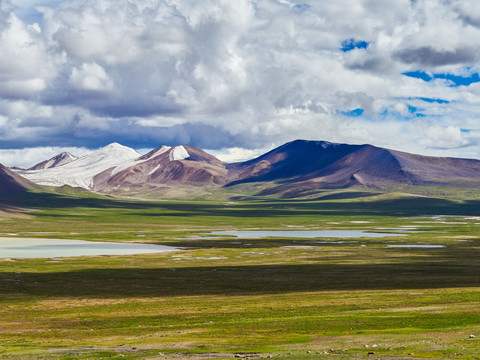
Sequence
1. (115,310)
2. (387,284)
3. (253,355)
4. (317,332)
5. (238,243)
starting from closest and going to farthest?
1. (253,355)
2. (317,332)
3. (115,310)
4. (387,284)
5. (238,243)

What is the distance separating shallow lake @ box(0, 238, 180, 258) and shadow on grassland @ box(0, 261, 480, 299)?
3464cm

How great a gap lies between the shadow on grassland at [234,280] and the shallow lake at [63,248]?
34640 mm

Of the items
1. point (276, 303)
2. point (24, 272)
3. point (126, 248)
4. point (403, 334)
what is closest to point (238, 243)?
point (126, 248)

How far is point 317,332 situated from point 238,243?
406ft

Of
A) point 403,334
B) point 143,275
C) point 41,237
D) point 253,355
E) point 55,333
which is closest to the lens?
point 253,355

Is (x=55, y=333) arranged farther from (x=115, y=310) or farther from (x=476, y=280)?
(x=476, y=280)

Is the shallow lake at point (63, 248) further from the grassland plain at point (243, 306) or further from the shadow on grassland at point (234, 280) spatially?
the shadow on grassland at point (234, 280)

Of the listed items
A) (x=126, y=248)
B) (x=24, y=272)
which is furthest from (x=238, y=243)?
(x=24, y=272)

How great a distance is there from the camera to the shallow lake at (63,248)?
139250mm

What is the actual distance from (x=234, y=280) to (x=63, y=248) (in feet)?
240

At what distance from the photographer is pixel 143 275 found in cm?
10138

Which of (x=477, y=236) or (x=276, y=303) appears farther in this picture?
(x=477, y=236)

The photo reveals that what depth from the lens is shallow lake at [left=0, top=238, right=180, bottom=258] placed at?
13925cm

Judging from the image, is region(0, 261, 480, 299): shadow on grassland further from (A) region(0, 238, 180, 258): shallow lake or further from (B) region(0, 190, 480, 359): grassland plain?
(A) region(0, 238, 180, 258): shallow lake
